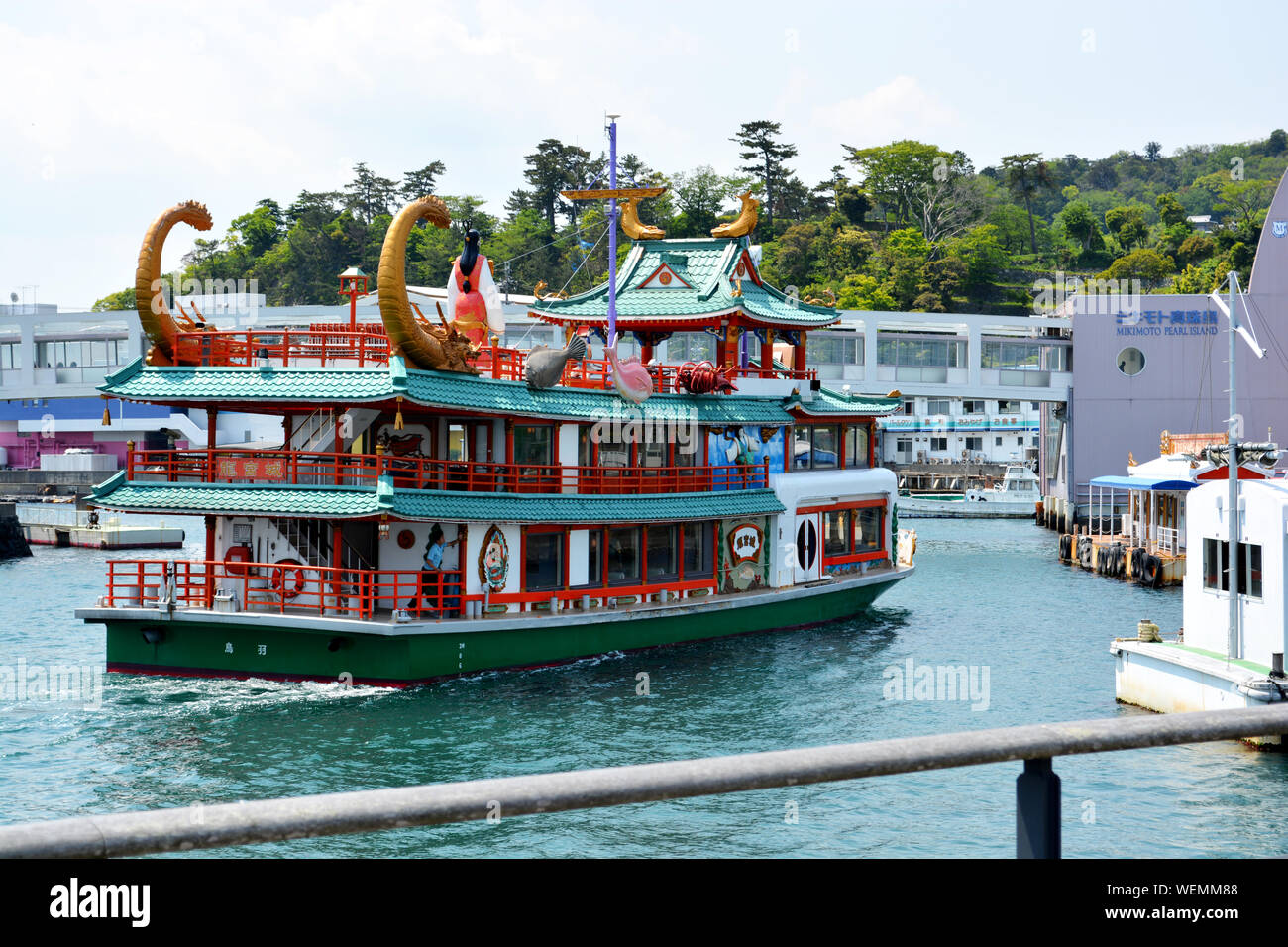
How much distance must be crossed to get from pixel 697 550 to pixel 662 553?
1.21 metres

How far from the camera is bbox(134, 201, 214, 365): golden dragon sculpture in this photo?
24812 millimetres

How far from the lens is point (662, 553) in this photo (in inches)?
1180

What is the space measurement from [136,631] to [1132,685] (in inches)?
750

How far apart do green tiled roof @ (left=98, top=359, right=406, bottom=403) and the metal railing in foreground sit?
20256 millimetres

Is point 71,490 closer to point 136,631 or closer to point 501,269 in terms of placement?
point 501,269

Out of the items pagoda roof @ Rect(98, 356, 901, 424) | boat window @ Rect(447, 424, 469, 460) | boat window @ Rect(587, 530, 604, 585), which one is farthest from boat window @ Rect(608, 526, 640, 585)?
boat window @ Rect(447, 424, 469, 460)

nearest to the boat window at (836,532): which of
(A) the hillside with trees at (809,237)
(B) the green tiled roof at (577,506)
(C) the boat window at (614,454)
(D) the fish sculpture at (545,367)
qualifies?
(B) the green tiled roof at (577,506)

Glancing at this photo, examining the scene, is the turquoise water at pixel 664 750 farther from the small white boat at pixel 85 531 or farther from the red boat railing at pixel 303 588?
the small white boat at pixel 85 531

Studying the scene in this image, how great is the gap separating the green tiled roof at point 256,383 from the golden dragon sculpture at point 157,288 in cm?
47

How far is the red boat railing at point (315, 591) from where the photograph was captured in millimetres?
23953

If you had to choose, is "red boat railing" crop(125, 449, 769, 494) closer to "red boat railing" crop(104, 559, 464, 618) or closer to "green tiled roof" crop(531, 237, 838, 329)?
"red boat railing" crop(104, 559, 464, 618)

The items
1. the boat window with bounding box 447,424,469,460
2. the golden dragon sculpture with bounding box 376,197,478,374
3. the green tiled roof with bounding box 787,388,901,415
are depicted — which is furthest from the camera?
the green tiled roof with bounding box 787,388,901,415

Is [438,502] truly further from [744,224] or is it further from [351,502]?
[744,224]
